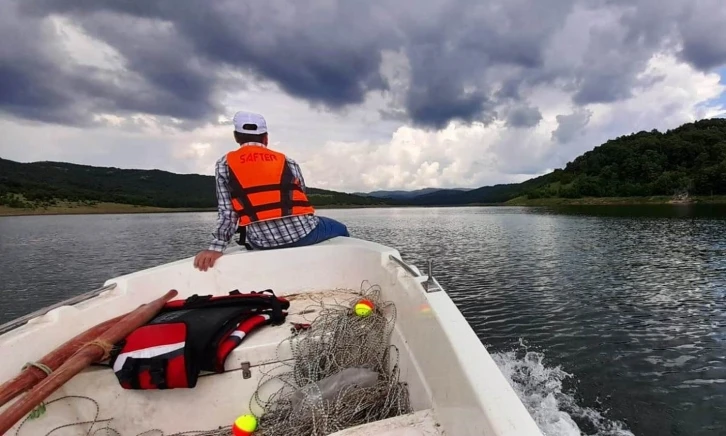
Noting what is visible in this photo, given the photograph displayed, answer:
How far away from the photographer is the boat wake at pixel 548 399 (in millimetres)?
5289

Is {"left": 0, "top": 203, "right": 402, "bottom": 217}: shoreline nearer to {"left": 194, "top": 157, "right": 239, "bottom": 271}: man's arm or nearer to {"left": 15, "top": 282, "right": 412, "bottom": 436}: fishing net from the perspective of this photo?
{"left": 194, "top": 157, "right": 239, "bottom": 271}: man's arm

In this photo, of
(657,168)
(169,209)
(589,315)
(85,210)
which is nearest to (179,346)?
(589,315)

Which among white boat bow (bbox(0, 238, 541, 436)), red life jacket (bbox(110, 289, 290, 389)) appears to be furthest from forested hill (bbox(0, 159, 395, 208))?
red life jacket (bbox(110, 289, 290, 389))

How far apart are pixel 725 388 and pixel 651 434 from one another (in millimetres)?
2273

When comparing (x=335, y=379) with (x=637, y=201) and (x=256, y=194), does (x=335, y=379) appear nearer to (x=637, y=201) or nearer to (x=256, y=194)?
(x=256, y=194)

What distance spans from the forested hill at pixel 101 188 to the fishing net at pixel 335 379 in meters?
140

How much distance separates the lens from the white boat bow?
1.85m

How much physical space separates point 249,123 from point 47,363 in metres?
2.63

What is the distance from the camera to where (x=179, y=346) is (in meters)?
2.56

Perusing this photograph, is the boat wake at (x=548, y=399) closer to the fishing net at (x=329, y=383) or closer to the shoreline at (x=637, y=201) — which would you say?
the fishing net at (x=329, y=383)

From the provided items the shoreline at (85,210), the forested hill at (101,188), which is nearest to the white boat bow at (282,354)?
the shoreline at (85,210)

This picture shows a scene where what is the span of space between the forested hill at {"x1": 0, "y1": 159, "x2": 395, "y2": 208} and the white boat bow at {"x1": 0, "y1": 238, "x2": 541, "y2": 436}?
138093 millimetres

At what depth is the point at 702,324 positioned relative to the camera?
939 centimetres

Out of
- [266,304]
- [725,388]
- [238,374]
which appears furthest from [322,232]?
[725,388]
